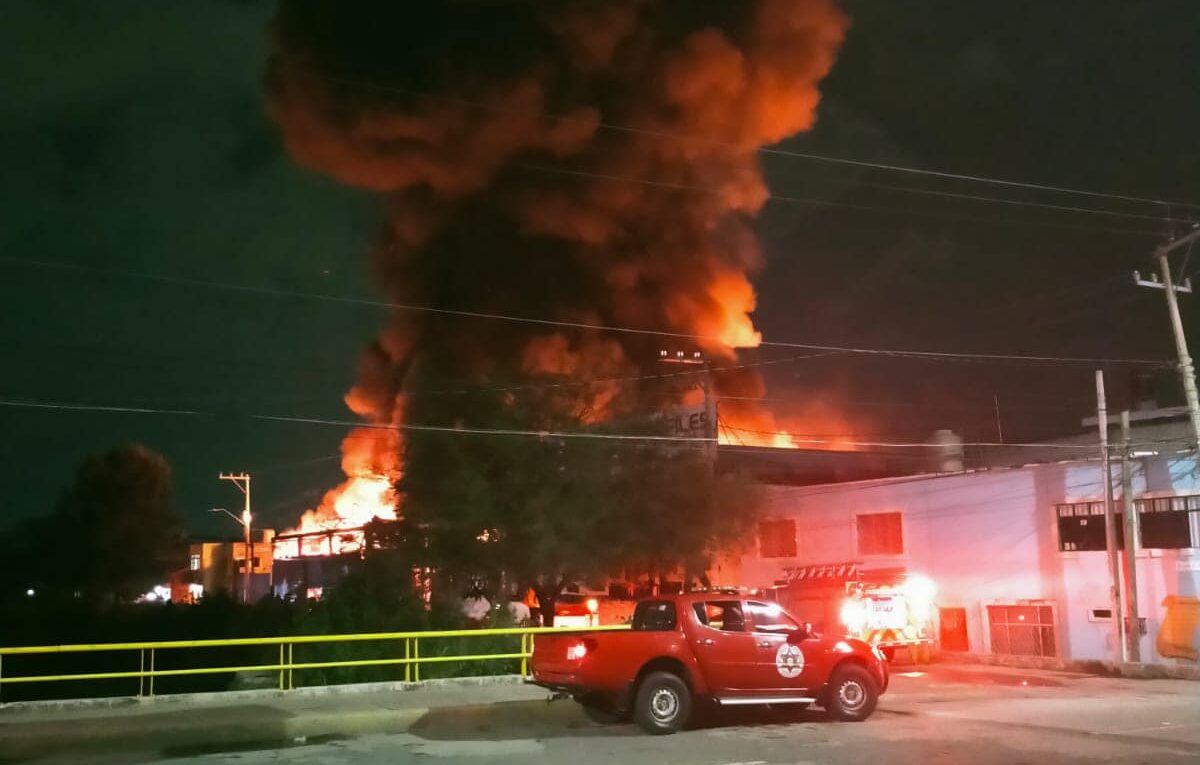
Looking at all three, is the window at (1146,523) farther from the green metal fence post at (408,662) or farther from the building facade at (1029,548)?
the green metal fence post at (408,662)

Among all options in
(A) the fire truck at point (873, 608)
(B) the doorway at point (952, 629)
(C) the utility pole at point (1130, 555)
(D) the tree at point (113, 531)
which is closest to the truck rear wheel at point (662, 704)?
(A) the fire truck at point (873, 608)

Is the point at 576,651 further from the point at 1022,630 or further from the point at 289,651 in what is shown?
the point at 1022,630

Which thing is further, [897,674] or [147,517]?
[147,517]

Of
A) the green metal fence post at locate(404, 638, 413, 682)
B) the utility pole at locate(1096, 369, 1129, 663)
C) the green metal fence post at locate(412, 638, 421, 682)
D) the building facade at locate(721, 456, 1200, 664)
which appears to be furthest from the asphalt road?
the building facade at locate(721, 456, 1200, 664)

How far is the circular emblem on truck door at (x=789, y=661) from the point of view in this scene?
41.1 ft

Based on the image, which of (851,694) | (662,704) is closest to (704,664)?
(662,704)

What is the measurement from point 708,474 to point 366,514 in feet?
81.4

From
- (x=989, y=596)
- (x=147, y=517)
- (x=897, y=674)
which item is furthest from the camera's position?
(x=147, y=517)

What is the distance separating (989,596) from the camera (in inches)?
1008

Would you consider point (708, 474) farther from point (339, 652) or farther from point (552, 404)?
point (339, 652)

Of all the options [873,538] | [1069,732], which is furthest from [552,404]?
[1069,732]

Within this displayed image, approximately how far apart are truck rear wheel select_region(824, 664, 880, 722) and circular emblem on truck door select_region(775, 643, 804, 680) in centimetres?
47

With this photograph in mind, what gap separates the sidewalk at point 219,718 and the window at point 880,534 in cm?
1539

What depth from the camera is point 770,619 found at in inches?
505
